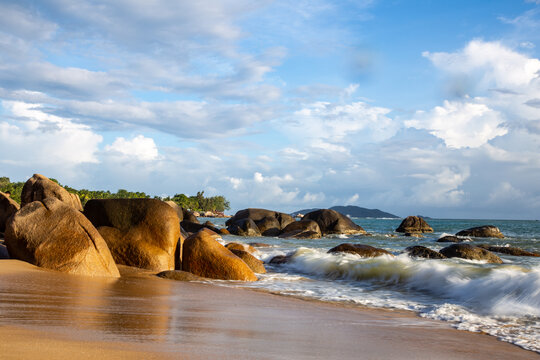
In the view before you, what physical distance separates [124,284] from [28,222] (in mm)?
2151

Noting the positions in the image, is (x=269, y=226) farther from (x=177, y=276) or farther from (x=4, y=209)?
(x=177, y=276)

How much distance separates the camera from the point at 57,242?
7598 mm

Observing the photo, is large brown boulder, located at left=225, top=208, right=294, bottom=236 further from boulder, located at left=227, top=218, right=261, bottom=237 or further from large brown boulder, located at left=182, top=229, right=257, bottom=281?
large brown boulder, located at left=182, top=229, right=257, bottom=281

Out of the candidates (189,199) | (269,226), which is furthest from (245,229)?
(189,199)

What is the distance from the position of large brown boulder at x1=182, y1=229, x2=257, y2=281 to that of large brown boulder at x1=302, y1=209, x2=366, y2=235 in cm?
2621

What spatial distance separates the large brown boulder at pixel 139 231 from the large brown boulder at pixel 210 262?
0.46 m

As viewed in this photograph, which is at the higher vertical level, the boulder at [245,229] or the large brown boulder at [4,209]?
the large brown boulder at [4,209]

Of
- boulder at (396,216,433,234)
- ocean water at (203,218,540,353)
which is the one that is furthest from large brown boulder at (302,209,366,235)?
ocean water at (203,218,540,353)

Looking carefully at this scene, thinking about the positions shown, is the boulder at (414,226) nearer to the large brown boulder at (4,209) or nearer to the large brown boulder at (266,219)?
the large brown boulder at (266,219)

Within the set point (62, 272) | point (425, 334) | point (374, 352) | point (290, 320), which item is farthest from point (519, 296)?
point (62, 272)

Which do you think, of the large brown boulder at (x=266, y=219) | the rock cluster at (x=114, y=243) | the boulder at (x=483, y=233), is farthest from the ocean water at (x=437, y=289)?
the boulder at (x=483, y=233)

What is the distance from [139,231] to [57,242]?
222 cm

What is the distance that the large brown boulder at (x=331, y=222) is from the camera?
118 ft

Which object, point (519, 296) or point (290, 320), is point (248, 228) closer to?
point (519, 296)
